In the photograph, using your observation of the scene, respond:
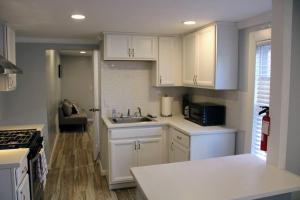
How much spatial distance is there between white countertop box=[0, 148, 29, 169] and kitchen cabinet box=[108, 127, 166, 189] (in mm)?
1334

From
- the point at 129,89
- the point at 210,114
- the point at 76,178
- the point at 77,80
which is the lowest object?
the point at 76,178

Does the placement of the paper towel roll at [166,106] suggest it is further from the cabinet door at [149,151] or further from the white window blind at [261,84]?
the white window blind at [261,84]

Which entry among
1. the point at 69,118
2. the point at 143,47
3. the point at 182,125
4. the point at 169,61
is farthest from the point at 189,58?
the point at 69,118

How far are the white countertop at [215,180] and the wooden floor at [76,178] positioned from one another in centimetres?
175

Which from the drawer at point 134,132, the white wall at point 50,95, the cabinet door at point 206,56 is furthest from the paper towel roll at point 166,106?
the white wall at point 50,95

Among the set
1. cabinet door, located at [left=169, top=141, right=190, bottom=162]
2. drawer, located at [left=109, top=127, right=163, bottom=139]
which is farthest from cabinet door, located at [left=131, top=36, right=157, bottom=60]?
cabinet door, located at [left=169, top=141, right=190, bottom=162]

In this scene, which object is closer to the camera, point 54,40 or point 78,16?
point 78,16

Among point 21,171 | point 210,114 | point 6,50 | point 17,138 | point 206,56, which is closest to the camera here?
point 21,171

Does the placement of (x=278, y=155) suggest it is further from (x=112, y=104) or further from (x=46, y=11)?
(x=112, y=104)

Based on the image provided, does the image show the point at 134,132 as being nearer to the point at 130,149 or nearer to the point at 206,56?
the point at 130,149

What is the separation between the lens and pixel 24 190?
2170mm

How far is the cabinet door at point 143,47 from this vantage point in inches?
146

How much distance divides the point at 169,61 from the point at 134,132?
1.22 meters

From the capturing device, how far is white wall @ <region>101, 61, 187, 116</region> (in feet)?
13.1
